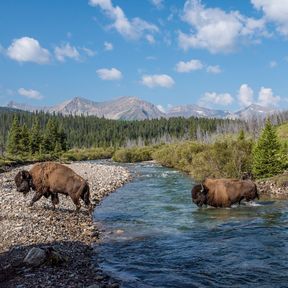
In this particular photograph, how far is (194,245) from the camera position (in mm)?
17234

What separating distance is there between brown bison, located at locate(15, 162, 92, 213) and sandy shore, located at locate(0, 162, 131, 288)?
3.48 feet

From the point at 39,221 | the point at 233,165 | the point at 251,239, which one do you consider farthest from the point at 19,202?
the point at 233,165

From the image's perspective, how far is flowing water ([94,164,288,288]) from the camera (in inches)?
518

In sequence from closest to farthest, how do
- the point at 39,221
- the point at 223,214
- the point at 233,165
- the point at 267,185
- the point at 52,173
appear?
the point at 39,221, the point at 52,173, the point at 223,214, the point at 267,185, the point at 233,165

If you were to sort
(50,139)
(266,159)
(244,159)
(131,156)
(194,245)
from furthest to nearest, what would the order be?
1. (131,156)
2. (50,139)
3. (244,159)
4. (266,159)
5. (194,245)

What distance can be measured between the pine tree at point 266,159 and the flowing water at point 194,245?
13.7m

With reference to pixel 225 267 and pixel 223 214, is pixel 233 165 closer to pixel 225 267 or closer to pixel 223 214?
pixel 223 214

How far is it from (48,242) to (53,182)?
234 inches

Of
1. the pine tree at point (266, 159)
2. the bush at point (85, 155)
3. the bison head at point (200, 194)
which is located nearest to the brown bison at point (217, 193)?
the bison head at point (200, 194)

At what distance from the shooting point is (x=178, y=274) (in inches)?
530

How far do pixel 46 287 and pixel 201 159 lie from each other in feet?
121

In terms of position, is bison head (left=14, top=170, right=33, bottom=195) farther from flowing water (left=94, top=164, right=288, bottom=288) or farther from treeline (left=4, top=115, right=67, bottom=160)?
treeline (left=4, top=115, right=67, bottom=160)

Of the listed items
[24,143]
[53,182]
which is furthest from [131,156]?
[53,182]

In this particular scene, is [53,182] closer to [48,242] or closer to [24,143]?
[48,242]
